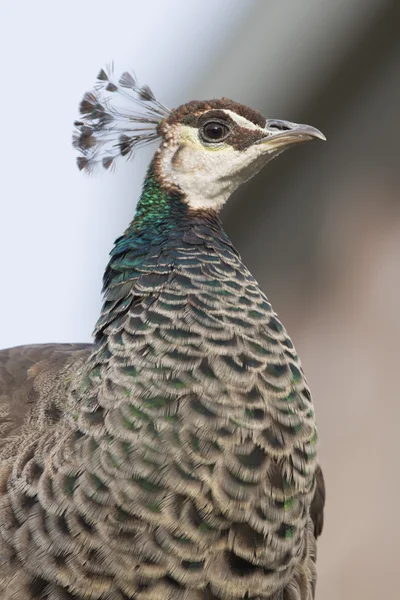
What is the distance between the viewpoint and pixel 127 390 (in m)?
1.58

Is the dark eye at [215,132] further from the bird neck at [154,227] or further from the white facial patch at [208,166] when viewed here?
the bird neck at [154,227]

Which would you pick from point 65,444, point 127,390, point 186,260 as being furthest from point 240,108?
point 65,444

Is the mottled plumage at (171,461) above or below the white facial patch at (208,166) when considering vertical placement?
below

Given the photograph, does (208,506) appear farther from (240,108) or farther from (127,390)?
(240,108)

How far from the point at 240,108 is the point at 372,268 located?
6.21 ft

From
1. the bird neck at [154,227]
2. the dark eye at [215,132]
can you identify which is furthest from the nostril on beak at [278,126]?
the bird neck at [154,227]

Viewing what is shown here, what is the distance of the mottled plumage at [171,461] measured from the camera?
149cm

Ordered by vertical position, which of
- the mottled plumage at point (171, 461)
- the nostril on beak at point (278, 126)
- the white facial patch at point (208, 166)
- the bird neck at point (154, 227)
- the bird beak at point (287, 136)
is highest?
the nostril on beak at point (278, 126)

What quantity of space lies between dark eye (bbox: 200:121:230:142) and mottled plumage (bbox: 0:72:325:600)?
1.47 ft

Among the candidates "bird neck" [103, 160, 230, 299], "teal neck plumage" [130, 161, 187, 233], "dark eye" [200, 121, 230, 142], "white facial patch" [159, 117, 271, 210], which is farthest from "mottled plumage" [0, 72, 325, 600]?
"dark eye" [200, 121, 230, 142]

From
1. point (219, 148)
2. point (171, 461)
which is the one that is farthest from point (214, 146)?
point (171, 461)

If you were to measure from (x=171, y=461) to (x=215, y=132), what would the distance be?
95 centimetres

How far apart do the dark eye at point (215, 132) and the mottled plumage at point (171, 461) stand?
1.47 ft

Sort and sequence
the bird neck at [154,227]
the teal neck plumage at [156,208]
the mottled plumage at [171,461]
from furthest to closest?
the teal neck plumage at [156,208] → the bird neck at [154,227] → the mottled plumage at [171,461]
